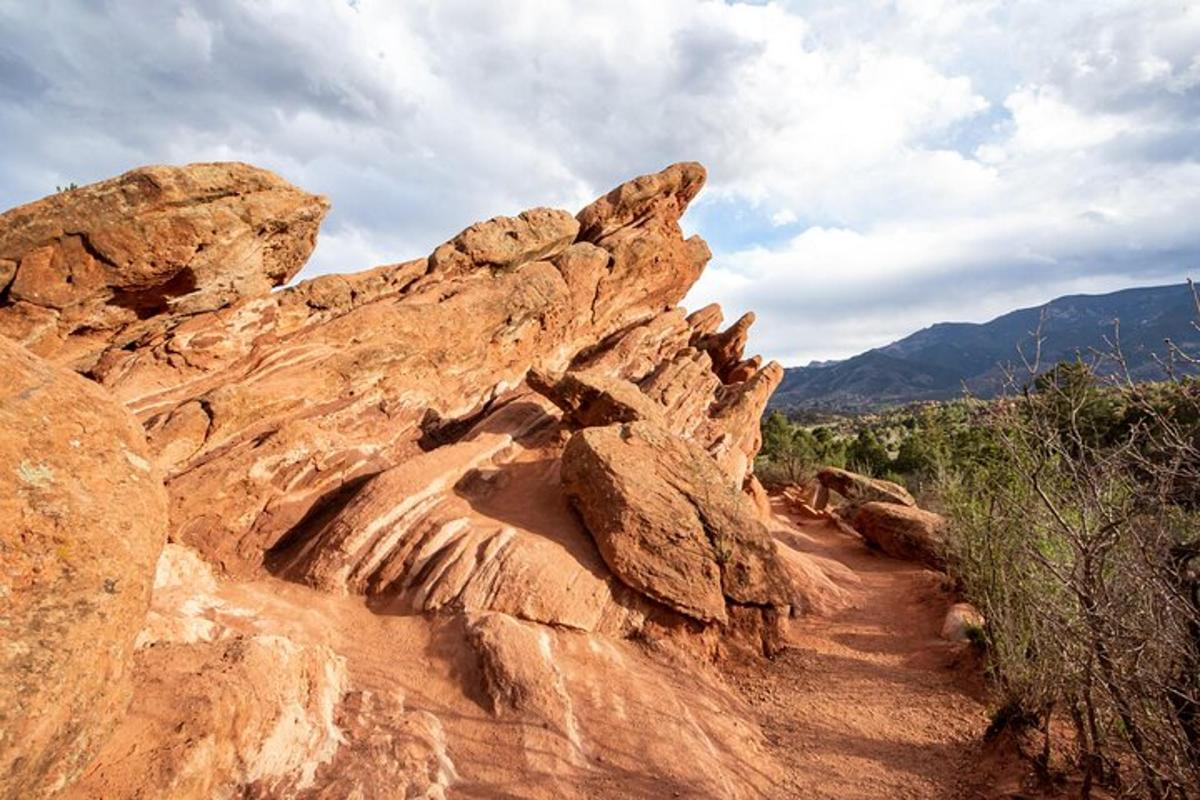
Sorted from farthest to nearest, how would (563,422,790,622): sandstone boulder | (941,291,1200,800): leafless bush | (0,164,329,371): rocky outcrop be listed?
(0,164,329,371): rocky outcrop, (563,422,790,622): sandstone boulder, (941,291,1200,800): leafless bush

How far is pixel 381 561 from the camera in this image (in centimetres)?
1144

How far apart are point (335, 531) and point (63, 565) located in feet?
20.1

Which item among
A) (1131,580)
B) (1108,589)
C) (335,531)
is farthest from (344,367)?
(1131,580)

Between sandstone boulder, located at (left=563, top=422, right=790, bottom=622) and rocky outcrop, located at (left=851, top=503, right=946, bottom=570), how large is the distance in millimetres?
8961

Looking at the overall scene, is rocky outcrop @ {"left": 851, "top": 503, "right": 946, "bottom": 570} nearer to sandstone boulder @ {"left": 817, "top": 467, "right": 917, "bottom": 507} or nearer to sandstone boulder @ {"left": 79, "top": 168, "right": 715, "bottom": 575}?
sandstone boulder @ {"left": 817, "top": 467, "right": 917, "bottom": 507}

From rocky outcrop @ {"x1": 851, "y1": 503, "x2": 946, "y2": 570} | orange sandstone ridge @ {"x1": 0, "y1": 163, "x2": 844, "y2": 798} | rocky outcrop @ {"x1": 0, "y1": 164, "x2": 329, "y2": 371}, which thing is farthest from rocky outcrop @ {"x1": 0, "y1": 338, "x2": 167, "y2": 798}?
rocky outcrop @ {"x1": 851, "y1": 503, "x2": 946, "y2": 570}

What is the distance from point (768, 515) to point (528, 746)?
18341mm

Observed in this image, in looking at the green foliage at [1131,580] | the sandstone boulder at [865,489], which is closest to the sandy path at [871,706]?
the green foliage at [1131,580]

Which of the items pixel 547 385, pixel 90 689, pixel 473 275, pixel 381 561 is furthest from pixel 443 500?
pixel 473 275

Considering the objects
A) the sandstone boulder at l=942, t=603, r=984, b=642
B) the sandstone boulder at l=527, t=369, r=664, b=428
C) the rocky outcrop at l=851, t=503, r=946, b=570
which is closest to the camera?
the sandstone boulder at l=942, t=603, r=984, b=642

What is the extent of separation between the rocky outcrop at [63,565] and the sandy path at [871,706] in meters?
8.58

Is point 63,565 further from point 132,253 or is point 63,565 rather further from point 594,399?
point 594,399

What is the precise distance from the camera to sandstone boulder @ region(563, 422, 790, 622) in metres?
11.8

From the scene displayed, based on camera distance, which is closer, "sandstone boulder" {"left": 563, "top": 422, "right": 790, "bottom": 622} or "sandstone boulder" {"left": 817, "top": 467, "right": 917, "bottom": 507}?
"sandstone boulder" {"left": 563, "top": 422, "right": 790, "bottom": 622}
